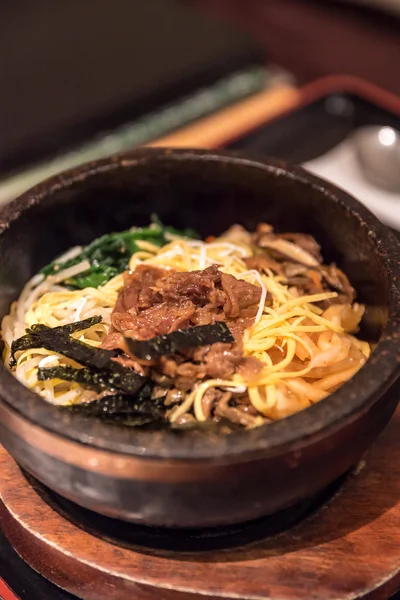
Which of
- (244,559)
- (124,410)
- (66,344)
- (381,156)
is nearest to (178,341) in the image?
(124,410)

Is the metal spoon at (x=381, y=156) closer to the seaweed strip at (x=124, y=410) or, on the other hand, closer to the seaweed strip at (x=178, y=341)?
the seaweed strip at (x=178, y=341)

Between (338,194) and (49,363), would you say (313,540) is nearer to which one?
(49,363)

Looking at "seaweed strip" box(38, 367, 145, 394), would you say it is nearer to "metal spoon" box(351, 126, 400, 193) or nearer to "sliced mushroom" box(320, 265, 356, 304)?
"sliced mushroom" box(320, 265, 356, 304)

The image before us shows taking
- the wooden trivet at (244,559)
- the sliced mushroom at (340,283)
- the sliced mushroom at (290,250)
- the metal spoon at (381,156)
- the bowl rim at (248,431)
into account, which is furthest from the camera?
the metal spoon at (381,156)

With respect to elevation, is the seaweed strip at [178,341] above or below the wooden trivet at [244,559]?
above

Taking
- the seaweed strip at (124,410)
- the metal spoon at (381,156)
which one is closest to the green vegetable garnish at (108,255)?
the seaweed strip at (124,410)

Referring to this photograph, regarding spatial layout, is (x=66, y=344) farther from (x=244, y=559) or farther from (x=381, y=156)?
A: (x=381, y=156)

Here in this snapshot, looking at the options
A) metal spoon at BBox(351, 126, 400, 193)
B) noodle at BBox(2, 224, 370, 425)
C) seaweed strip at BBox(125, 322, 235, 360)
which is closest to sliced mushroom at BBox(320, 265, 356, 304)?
noodle at BBox(2, 224, 370, 425)

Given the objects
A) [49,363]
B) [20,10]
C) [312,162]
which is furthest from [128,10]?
[49,363]
